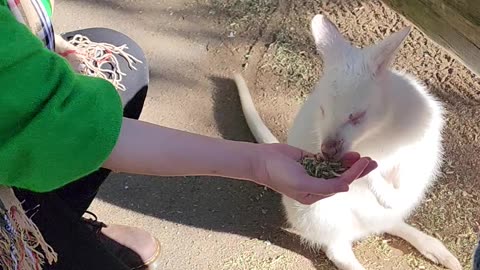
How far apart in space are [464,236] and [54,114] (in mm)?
1409

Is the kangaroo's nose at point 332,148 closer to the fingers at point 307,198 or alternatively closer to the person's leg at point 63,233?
the fingers at point 307,198

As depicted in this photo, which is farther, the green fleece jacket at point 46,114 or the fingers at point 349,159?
the fingers at point 349,159

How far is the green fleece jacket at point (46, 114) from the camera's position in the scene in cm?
109

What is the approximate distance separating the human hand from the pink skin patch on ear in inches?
24.2

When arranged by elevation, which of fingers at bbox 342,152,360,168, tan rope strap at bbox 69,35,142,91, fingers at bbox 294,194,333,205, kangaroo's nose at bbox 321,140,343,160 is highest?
fingers at bbox 294,194,333,205

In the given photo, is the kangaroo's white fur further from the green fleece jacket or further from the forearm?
the green fleece jacket

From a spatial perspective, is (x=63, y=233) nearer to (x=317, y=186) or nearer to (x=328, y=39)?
(x=317, y=186)

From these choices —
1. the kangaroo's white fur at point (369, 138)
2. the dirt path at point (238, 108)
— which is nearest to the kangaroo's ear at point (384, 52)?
the kangaroo's white fur at point (369, 138)

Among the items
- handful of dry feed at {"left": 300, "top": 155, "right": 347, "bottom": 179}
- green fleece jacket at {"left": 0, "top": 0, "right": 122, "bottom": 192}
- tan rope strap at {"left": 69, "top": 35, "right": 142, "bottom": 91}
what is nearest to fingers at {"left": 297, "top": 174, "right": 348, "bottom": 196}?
handful of dry feed at {"left": 300, "top": 155, "right": 347, "bottom": 179}

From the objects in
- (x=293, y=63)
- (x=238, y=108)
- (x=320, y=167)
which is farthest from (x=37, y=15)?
(x=293, y=63)

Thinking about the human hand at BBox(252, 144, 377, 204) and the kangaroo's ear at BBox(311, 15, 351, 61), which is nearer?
the human hand at BBox(252, 144, 377, 204)

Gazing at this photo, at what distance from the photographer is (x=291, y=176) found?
48.6 inches

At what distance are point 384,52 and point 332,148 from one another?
0.27 meters

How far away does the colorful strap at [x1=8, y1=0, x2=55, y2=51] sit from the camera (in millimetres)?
1425
